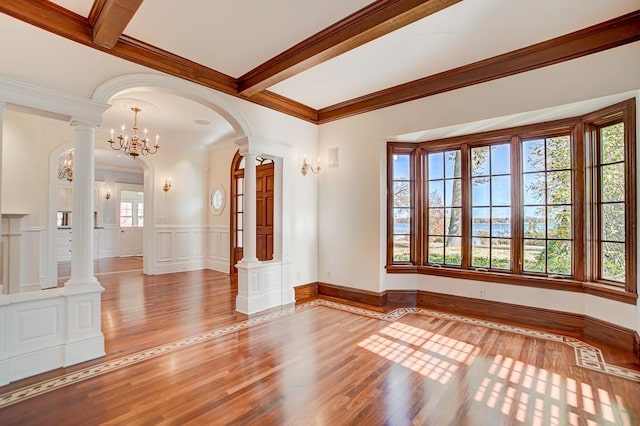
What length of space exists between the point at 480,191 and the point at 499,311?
1624 millimetres

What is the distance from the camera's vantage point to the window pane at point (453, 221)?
4.65 m

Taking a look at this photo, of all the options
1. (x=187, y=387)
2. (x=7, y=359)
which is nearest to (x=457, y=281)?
(x=187, y=387)

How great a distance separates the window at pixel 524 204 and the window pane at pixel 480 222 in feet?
0.04

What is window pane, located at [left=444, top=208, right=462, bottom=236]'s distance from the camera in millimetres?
4648

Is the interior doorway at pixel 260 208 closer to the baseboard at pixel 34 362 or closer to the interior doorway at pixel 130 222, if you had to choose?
the baseboard at pixel 34 362

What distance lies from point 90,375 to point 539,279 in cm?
482

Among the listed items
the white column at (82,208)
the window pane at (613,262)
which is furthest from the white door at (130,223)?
the window pane at (613,262)

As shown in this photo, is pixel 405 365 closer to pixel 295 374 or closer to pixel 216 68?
pixel 295 374

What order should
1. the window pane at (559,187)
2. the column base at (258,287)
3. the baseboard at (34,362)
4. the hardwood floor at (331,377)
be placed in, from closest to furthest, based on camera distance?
the hardwood floor at (331,377), the baseboard at (34,362), the window pane at (559,187), the column base at (258,287)

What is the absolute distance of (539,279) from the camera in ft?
12.8

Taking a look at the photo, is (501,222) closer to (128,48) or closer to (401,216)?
(401,216)

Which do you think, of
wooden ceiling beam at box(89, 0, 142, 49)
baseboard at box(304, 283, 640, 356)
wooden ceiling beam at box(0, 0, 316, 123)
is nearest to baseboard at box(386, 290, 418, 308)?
baseboard at box(304, 283, 640, 356)

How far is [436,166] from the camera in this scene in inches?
192

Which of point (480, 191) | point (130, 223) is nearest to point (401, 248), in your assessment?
point (480, 191)
